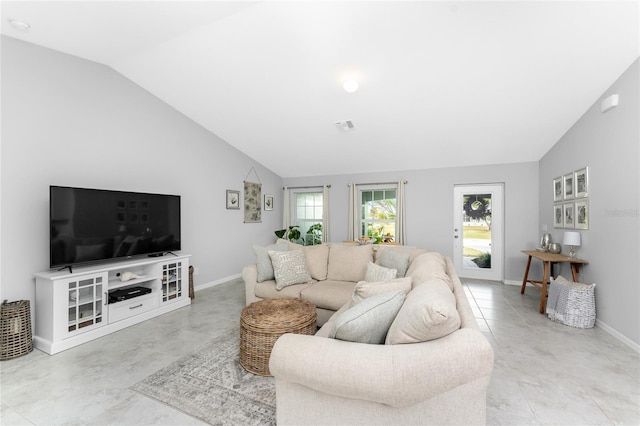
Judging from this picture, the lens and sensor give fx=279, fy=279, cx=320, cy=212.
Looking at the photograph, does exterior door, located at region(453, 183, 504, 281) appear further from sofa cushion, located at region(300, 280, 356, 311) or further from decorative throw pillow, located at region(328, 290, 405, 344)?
decorative throw pillow, located at region(328, 290, 405, 344)

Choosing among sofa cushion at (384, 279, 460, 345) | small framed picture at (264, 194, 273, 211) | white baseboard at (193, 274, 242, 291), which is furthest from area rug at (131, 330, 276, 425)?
small framed picture at (264, 194, 273, 211)

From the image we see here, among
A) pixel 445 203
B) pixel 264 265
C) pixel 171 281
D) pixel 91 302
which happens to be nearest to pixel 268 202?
pixel 171 281

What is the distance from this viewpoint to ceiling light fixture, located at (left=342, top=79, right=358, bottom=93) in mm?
3221

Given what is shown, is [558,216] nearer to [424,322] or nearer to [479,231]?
[479,231]

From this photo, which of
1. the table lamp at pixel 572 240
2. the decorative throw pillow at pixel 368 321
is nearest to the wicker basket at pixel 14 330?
the decorative throw pillow at pixel 368 321

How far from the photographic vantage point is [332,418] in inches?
49.2

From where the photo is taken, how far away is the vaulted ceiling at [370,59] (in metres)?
2.34

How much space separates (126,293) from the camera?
306 centimetres

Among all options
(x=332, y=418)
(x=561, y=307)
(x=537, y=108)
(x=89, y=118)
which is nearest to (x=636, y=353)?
(x=561, y=307)

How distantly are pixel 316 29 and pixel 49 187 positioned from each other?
296cm

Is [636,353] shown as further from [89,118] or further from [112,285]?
[89,118]

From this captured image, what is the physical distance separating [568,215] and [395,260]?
2641 millimetres

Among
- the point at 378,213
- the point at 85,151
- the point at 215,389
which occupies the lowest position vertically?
the point at 215,389

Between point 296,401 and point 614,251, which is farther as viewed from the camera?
point 614,251
